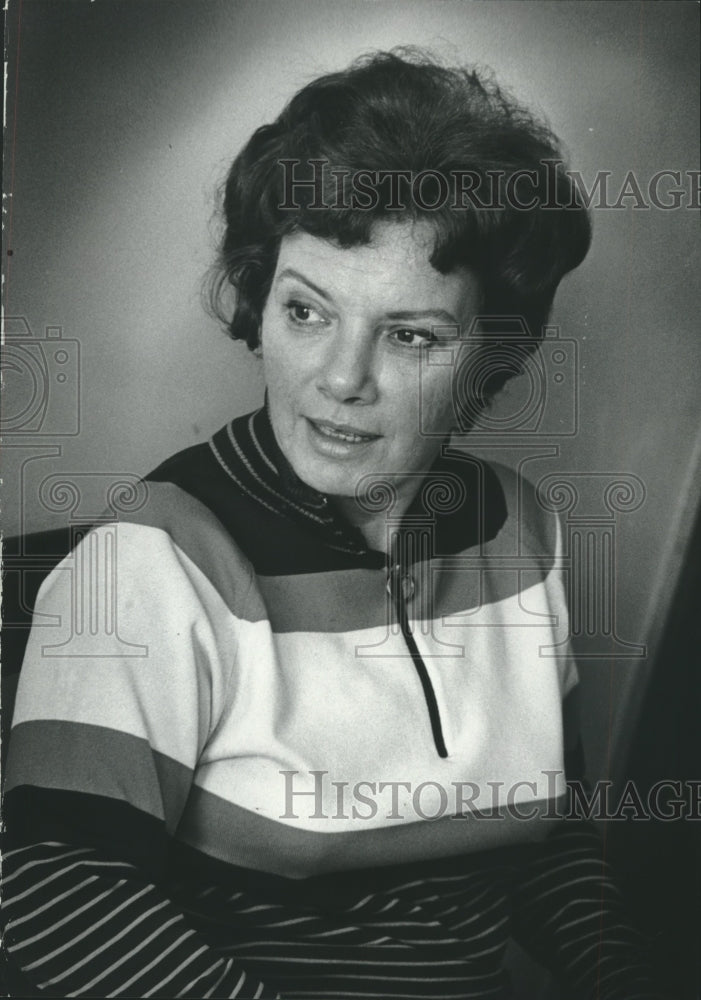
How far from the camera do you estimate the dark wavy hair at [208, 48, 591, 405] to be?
83cm

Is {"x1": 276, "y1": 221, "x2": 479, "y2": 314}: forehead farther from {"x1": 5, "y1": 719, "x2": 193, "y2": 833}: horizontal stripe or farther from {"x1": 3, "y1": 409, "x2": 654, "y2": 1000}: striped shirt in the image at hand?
{"x1": 5, "y1": 719, "x2": 193, "y2": 833}: horizontal stripe

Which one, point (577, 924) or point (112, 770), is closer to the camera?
point (112, 770)

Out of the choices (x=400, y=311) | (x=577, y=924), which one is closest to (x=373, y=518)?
(x=400, y=311)

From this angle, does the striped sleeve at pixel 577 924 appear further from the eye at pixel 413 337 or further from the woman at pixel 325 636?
the eye at pixel 413 337

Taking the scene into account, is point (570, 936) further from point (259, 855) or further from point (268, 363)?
point (268, 363)

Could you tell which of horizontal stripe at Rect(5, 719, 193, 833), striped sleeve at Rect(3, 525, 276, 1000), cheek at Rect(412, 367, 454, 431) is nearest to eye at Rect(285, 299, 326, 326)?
cheek at Rect(412, 367, 454, 431)

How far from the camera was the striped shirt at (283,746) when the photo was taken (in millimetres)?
817

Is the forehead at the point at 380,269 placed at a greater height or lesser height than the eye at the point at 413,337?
greater

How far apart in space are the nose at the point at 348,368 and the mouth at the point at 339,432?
0.02m

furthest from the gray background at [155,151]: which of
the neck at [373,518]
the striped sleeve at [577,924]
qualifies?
the striped sleeve at [577,924]

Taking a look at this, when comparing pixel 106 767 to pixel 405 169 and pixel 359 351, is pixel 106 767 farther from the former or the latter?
pixel 405 169

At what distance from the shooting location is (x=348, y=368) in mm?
832

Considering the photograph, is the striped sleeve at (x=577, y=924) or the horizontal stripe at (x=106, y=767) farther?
the striped sleeve at (x=577, y=924)

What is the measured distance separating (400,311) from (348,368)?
6 centimetres
